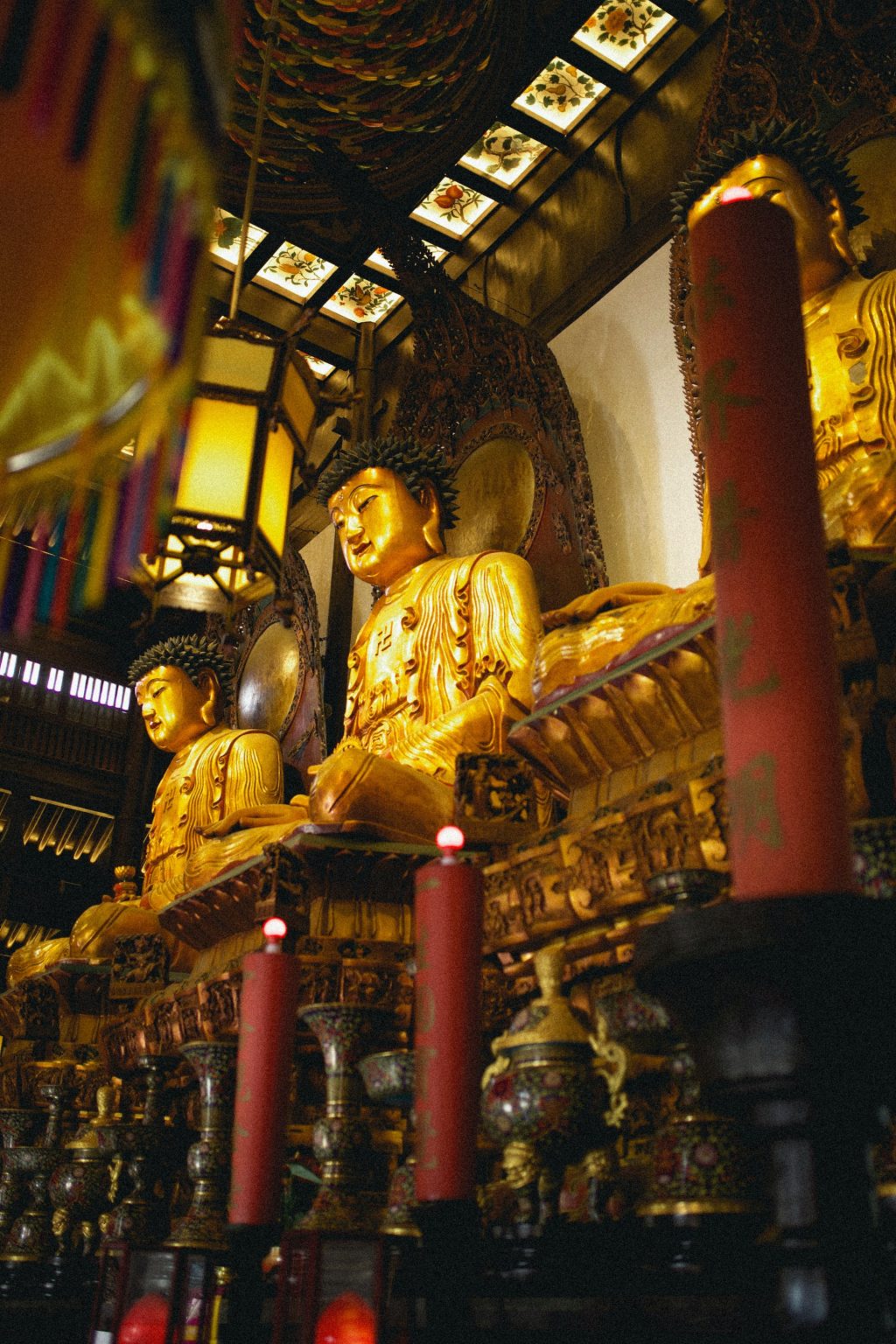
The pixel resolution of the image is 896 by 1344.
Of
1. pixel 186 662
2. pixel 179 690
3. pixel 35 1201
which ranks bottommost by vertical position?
pixel 35 1201

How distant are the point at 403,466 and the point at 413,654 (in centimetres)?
63

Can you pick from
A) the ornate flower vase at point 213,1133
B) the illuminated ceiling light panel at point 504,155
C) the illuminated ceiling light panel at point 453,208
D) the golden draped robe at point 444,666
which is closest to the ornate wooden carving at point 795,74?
the golden draped robe at point 444,666

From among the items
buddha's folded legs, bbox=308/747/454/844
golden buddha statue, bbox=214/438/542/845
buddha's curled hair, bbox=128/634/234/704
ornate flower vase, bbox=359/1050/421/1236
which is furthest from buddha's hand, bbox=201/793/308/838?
buddha's curled hair, bbox=128/634/234/704

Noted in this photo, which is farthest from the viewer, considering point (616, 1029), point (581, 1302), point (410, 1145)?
point (410, 1145)

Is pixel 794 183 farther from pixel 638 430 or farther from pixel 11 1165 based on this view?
pixel 11 1165

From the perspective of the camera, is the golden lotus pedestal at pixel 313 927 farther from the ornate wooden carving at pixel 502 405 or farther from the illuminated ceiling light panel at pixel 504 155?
the illuminated ceiling light panel at pixel 504 155

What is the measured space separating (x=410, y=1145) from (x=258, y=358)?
5.13 ft

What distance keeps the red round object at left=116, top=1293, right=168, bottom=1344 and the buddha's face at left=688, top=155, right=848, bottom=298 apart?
7.40ft

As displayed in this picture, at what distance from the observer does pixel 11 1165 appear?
2.87 meters

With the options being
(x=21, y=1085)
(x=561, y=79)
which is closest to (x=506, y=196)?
(x=561, y=79)

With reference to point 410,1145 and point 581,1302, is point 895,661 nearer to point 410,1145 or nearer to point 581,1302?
point 581,1302

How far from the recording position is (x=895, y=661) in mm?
1522

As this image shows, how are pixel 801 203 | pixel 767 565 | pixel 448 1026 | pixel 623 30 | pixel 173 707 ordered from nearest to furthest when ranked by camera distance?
pixel 767 565 < pixel 448 1026 < pixel 801 203 < pixel 623 30 < pixel 173 707

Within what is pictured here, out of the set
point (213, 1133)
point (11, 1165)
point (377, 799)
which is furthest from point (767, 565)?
point (11, 1165)
